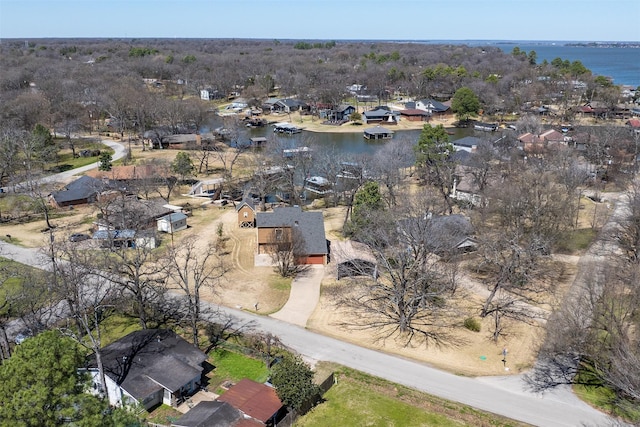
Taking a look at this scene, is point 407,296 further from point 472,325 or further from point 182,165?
point 182,165

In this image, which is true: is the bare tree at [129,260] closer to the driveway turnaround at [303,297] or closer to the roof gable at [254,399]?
the driveway turnaround at [303,297]

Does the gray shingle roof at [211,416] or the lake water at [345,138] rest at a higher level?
the lake water at [345,138]

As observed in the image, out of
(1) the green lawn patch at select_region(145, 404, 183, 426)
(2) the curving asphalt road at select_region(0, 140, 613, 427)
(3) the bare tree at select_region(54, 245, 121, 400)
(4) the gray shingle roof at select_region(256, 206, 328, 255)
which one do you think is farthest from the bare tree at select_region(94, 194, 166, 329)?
(4) the gray shingle roof at select_region(256, 206, 328, 255)

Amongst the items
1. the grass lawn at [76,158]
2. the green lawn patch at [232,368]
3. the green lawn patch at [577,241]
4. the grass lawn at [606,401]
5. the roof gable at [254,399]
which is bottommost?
the green lawn patch at [232,368]

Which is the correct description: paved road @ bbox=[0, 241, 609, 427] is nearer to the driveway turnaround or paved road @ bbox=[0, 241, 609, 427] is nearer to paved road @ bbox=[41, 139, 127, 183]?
the driveway turnaround

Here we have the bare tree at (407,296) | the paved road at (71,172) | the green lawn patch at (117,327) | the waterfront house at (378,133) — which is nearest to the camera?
the green lawn patch at (117,327)

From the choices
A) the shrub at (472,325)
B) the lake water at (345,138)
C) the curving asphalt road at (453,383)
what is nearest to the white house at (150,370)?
the curving asphalt road at (453,383)

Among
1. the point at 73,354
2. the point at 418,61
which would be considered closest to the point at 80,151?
the point at 73,354

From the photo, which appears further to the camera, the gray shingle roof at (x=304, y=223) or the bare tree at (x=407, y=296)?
the gray shingle roof at (x=304, y=223)
